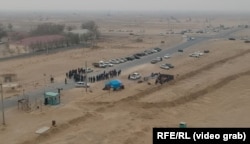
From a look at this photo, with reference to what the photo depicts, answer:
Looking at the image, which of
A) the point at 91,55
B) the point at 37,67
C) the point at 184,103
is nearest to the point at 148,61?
the point at 91,55

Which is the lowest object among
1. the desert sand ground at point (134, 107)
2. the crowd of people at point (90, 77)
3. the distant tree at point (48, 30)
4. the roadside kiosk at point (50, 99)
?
the desert sand ground at point (134, 107)

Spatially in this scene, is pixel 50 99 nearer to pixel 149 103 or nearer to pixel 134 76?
pixel 149 103

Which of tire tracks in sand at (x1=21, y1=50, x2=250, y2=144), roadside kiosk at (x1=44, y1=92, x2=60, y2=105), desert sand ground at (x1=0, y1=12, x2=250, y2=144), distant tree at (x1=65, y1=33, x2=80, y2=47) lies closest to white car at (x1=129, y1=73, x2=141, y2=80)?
desert sand ground at (x1=0, y1=12, x2=250, y2=144)

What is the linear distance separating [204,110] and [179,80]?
459 inches

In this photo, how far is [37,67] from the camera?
54.8m

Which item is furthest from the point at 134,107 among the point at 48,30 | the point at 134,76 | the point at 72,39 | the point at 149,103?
the point at 48,30

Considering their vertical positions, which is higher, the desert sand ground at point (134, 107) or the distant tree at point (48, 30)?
the distant tree at point (48, 30)

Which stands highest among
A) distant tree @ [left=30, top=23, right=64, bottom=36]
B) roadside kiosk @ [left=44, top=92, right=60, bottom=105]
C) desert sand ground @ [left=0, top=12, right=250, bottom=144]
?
distant tree @ [left=30, top=23, right=64, bottom=36]

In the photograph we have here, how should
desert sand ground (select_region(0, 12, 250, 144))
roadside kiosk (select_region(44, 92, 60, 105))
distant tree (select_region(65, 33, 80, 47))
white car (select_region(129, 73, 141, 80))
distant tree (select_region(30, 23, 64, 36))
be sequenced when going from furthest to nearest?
distant tree (select_region(30, 23, 64, 36))
distant tree (select_region(65, 33, 80, 47))
white car (select_region(129, 73, 141, 80))
roadside kiosk (select_region(44, 92, 60, 105))
desert sand ground (select_region(0, 12, 250, 144))

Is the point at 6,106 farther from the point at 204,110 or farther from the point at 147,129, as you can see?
the point at 204,110

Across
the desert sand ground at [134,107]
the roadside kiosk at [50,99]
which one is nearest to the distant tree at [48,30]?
the desert sand ground at [134,107]

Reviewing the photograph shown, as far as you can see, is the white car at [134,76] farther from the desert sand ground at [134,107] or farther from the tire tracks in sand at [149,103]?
the tire tracks in sand at [149,103]

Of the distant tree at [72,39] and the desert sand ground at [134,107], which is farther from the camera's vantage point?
the distant tree at [72,39]

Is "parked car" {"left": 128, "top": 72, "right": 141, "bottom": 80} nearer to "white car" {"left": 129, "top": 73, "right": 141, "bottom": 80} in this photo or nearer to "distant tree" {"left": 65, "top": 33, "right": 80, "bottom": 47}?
"white car" {"left": 129, "top": 73, "right": 141, "bottom": 80}
